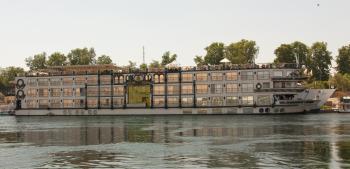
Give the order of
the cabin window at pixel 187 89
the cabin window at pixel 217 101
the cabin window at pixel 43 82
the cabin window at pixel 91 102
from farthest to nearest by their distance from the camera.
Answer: the cabin window at pixel 43 82
the cabin window at pixel 91 102
the cabin window at pixel 187 89
the cabin window at pixel 217 101

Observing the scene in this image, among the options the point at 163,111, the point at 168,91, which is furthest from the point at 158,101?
the point at 168,91

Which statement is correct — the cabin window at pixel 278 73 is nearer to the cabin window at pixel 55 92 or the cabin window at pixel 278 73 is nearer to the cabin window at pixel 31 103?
the cabin window at pixel 55 92

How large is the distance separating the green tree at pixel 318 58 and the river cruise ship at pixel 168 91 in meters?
46.3

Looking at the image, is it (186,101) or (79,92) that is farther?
(79,92)

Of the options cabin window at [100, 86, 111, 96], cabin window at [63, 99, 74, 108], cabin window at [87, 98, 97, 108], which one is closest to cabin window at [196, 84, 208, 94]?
cabin window at [100, 86, 111, 96]

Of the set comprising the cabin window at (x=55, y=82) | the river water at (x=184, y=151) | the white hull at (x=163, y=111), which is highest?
the cabin window at (x=55, y=82)

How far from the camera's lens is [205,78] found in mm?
127312

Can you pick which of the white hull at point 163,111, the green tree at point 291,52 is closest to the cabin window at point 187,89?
the white hull at point 163,111

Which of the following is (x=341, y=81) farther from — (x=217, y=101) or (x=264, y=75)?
(x=217, y=101)

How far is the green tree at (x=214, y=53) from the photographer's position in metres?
181

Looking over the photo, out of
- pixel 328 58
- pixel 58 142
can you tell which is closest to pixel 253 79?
pixel 328 58

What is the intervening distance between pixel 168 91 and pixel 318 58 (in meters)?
61.4

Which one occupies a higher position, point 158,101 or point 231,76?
point 231,76

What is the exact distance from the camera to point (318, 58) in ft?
562
